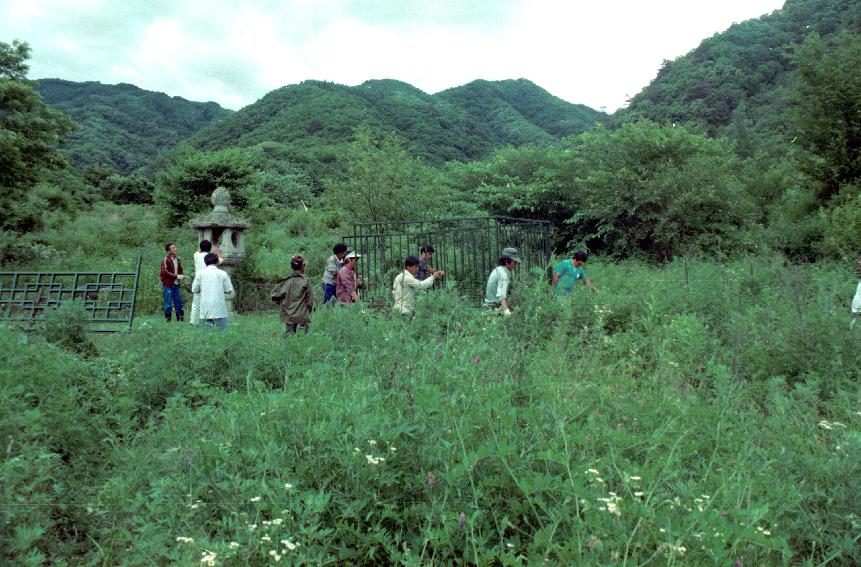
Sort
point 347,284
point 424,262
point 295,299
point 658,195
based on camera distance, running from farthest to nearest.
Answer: point 658,195, point 347,284, point 424,262, point 295,299

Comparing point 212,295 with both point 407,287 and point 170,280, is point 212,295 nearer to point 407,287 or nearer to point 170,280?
point 407,287

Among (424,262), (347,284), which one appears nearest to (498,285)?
(424,262)

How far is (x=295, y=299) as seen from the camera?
7879mm

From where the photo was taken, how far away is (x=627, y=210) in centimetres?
1691

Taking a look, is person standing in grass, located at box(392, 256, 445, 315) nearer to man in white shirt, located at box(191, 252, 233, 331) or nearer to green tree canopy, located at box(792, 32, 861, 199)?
man in white shirt, located at box(191, 252, 233, 331)

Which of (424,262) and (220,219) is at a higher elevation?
(220,219)

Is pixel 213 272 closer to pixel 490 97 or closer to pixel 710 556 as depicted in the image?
pixel 710 556

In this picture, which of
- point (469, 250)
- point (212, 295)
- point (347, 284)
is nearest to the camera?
point (212, 295)

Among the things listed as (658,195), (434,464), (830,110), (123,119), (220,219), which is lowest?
(434,464)

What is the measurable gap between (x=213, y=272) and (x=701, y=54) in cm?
5774

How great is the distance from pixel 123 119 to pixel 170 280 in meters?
59.8

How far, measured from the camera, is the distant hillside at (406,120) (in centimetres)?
5047

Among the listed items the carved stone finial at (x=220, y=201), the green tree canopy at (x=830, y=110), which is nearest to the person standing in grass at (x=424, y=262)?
the carved stone finial at (x=220, y=201)

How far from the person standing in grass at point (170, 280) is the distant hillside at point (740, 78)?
113 feet
